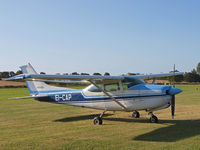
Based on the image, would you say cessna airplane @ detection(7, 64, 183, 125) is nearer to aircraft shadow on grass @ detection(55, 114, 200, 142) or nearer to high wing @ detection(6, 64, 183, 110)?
high wing @ detection(6, 64, 183, 110)

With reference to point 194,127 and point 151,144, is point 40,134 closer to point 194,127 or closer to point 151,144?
point 151,144

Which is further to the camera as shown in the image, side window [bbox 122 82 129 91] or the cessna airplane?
side window [bbox 122 82 129 91]

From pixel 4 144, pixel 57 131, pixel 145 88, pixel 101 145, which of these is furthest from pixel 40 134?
pixel 145 88

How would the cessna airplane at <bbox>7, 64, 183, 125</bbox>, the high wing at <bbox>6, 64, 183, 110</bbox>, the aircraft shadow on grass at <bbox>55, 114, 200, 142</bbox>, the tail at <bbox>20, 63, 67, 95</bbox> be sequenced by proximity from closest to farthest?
the aircraft shadow on grass at <bbox>55, 114, 200, 142</bbox>
the high wing at <bbox>6, 64, 183, 110</bbox>
the cessna airplane at <bbox>7, 64, 183, 125</bbox>
the tail at <bbox>20, 63, 67, 95</bbox>

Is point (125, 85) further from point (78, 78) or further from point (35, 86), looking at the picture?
point (35, 86)

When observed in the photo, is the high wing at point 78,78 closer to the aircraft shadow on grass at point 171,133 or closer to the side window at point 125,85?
the side window at point 125,85

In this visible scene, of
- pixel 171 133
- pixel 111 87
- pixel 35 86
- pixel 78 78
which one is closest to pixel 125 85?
pixel 111 87

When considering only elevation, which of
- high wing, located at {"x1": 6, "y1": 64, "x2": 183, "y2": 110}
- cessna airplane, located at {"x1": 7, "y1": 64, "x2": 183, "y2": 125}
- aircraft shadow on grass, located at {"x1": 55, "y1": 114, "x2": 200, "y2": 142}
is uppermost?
high wing, located at {"x1": 6, "y1": 64, "x2": 183, "y2": 110}

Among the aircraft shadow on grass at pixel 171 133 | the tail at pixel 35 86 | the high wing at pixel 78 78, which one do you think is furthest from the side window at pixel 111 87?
the tail at pixel 35 86

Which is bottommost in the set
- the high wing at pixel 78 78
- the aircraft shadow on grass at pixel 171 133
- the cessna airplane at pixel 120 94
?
the aircraft shadow on grass at pixel 171 133

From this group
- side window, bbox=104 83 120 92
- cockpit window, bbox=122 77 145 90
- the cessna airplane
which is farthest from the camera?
side window, bbox=104 83 120 92

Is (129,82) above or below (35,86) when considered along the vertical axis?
above

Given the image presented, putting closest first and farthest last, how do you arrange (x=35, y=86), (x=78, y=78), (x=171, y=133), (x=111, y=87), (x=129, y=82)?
(x=171, y=133), (x=78, y=78), (x=129, y=82), (x=111, y=87), (x=35, y=86)

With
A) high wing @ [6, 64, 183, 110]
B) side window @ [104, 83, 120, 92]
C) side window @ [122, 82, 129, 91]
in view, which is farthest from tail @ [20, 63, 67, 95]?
side window @ [122, 82, 129, 91]
